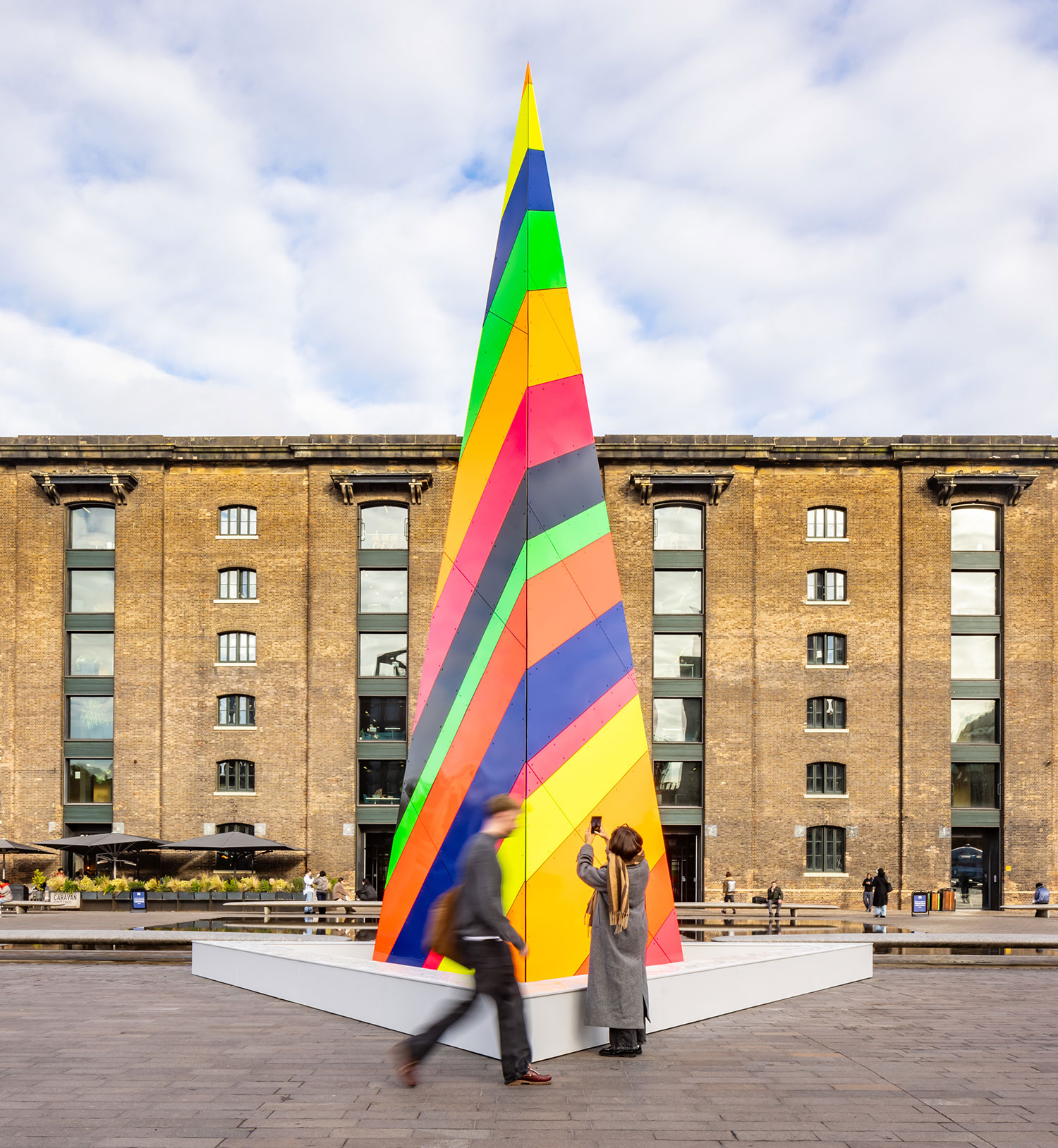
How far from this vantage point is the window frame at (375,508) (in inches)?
1330

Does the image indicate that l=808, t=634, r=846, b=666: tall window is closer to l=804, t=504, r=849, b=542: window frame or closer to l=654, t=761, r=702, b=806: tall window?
l=804, t=504, r=849, b=542: window frame

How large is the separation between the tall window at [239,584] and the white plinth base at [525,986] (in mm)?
22629

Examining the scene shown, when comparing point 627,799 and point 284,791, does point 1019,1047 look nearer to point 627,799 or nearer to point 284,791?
point 627,799

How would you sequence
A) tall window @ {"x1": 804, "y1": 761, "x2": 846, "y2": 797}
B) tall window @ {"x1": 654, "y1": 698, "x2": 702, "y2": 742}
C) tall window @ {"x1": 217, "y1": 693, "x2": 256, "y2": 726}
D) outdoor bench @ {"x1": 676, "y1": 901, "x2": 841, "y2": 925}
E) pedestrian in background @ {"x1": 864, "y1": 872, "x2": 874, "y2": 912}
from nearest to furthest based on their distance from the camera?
outdoor bench @ {"x1": 676, "y1": 901, "x2": 841, "y2": 925}
pedestrian in background @ {"x1": 864, "y1": 872, "x2": 874, "y2": 912}
tall window @ {"x1": 804, "y1": 761, "x2": 846, "y2": 797}
tall window @ {"x1": 654, "y1": 698, "x2": 702, "y2": 742}
tall window @ {"x1": 217, "y1": 693, "x2": 256, "y2": 726}

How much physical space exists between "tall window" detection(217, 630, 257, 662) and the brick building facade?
3.8 inches

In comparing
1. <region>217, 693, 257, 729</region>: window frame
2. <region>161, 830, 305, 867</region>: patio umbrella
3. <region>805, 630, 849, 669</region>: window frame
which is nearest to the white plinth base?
<region>161, 830, 305, 867</region>: patio umbrella

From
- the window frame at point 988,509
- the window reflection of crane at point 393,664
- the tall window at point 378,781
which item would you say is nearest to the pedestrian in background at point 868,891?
the window frame at point 988,509

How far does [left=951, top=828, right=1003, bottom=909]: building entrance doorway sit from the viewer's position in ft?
107

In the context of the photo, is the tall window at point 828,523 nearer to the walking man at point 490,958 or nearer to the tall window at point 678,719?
the tall window at point 678,719

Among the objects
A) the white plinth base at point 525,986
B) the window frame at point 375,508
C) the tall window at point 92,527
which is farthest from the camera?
the tall window at point 92,527

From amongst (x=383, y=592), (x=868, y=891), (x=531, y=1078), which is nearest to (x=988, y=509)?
(x=868, y=891)

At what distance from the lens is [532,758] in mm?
8266

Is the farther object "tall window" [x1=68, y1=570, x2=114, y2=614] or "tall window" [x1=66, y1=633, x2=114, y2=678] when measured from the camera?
"tall window" [x1=68, y1=570, x2=114, y2=614]

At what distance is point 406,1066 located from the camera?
5.81 m
